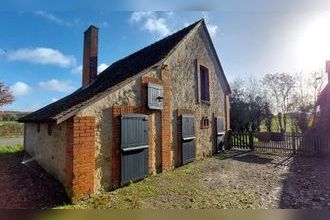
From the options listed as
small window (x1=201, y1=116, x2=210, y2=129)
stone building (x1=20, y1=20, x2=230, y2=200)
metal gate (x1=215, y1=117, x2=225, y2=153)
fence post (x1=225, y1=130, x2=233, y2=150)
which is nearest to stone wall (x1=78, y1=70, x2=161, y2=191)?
stone building (x1=20, y1=20, x2=230, y2=200)

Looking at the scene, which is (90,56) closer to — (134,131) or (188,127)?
(188,127)

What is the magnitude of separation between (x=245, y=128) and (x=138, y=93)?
72.1 feet

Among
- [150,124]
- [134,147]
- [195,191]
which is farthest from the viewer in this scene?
[150,124]

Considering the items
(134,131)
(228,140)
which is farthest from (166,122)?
(228,140)

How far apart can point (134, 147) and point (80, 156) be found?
5.76 feet

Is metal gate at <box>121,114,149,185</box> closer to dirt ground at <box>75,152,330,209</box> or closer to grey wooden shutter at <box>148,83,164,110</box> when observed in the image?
dirt ground at <box>75,152,330,209</box>

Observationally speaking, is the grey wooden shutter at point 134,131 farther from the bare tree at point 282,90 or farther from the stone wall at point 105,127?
the bare tree at point 282,90

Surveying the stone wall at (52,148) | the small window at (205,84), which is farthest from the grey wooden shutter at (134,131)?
the small window at (205,84)

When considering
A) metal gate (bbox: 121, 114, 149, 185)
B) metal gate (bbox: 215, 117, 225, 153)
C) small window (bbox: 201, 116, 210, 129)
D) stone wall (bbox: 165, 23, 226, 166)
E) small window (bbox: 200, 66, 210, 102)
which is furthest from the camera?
metal gate (bbox: 215, 117, 225, 153)

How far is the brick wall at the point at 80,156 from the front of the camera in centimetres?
555

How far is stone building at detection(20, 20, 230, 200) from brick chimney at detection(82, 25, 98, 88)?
0.19ft

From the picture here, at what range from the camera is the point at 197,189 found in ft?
21.9

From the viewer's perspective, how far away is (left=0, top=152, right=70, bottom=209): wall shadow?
5.37m

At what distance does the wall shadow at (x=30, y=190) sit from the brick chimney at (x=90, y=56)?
22.6 ft
